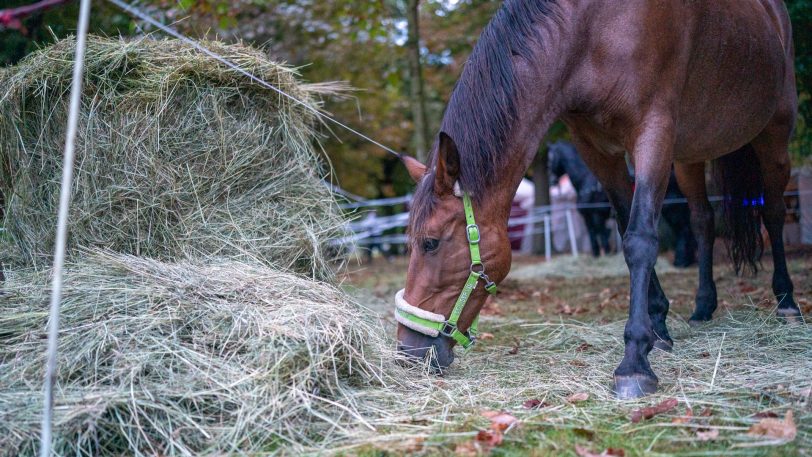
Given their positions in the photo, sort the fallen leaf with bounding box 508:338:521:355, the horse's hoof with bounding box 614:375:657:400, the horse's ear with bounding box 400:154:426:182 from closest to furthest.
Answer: the horse's hoof with bounding box 614:375:657:400
the horse's ear with bounding box 400:154:426:182
the fallen leaf with bounding box 508:338:521:355

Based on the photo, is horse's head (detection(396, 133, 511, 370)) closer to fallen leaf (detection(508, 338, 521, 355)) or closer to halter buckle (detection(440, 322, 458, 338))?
halter buckle (detection(440, 322, 458, 338))

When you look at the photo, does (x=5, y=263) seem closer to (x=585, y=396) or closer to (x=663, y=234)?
(x=585, y=396)

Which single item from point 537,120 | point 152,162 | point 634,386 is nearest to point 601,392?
point 634,386

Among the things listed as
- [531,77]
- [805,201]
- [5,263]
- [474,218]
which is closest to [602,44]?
[531,77]

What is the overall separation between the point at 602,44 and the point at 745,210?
2439mm

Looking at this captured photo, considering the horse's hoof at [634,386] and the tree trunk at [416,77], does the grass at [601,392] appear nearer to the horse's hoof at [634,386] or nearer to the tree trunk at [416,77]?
the horse's hoof at [634,386]

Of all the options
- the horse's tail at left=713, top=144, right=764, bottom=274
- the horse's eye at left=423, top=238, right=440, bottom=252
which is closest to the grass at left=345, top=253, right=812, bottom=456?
the horse's tail at left=713, top=144, right=764, bottom=274

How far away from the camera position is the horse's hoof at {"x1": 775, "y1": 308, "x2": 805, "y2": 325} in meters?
4.21

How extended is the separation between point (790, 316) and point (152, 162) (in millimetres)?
3981

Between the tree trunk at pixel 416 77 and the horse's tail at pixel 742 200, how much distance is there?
3745mm

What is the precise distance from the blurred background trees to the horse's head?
2.85m

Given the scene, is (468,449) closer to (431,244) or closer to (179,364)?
(179,364)

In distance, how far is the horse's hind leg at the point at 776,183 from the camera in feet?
15.4

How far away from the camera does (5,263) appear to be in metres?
3.85
